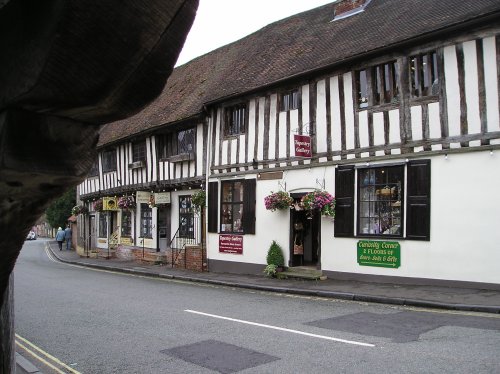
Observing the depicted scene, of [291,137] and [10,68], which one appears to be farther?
[291,137]

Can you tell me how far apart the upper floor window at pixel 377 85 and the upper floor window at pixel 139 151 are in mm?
12251

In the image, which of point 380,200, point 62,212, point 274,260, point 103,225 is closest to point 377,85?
point 380,200

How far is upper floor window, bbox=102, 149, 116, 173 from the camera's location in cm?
2552

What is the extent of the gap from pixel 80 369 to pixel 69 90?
562 centimetres

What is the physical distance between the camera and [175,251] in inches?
770

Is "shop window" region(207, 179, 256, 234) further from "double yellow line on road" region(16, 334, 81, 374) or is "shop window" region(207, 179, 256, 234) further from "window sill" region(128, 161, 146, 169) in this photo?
Result: "double yellow line on road" region(16, 334, 81, 374)

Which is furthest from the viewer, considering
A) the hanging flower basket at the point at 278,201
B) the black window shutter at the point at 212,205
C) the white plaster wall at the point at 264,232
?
the black window shutter at the point at 212,205

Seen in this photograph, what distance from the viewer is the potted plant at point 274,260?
14922 millimetres

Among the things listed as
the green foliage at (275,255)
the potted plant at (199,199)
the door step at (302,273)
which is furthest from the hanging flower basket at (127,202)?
the door step at (302,273)

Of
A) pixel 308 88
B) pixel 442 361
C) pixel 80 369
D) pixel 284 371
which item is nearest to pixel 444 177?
pixel 308 88

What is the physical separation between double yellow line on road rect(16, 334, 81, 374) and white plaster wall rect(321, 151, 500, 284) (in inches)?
336

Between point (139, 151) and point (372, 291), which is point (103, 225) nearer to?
point (139, 151)

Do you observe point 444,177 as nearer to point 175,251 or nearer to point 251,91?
point 251,91

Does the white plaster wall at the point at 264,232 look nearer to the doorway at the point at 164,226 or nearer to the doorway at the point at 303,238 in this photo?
the doorway at the point at 303,238
